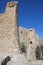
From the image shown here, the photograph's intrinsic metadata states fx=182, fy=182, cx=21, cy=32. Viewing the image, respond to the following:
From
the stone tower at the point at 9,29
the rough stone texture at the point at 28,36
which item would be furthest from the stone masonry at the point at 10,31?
the rough stone texture at the point at 28,36

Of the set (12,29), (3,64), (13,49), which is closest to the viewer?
(3,64)

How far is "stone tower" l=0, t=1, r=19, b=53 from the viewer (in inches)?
Result: 505

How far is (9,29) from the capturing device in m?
13.6

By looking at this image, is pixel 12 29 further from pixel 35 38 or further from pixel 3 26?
pixel 35 38

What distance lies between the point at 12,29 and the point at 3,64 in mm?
9758

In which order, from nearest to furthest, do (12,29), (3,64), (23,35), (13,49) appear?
(3,64) → (13,49) → (12,29) → (23,35)

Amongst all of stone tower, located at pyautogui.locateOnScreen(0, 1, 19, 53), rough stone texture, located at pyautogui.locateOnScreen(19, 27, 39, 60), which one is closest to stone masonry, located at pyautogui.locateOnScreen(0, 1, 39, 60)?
stone tower, located at pyautogui.locateOnScreen(0, 1, 19, 53)

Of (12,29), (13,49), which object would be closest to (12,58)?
(13,49)

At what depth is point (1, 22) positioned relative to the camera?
13844 mm

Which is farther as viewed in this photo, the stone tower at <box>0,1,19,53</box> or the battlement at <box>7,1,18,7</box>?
the battlement at <box>7,1,18,7</box>

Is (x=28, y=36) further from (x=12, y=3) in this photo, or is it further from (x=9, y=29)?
(x=9, y=29)

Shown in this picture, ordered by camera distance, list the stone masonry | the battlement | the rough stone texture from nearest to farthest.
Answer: the stone masonry < the battlement < the rough stone texture

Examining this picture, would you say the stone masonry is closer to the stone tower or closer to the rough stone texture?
the stone tower

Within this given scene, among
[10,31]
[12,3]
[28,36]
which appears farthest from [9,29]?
[28,36]
